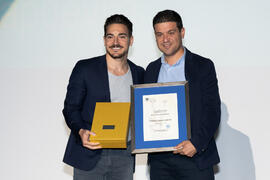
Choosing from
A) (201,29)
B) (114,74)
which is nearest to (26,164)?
(114,74)

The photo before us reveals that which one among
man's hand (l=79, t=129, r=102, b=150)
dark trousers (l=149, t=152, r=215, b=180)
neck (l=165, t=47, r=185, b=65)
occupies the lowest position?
dark trousers (l=149, t=152, r=215, b=180)

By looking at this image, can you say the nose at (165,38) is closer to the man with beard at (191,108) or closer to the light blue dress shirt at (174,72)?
the man with beard at (191,108)

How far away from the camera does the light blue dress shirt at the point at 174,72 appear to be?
2.21 metres

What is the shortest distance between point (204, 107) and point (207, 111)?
0.03 meters

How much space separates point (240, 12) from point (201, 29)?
35cm

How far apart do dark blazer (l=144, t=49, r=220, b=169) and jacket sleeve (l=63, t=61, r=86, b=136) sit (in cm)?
62

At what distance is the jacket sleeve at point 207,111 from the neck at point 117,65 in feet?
1.58

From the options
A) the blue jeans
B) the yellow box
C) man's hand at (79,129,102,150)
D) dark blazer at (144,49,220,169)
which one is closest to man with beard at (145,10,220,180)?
dark blazer at (144,49,220,169)

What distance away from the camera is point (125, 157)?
2215 millimetres

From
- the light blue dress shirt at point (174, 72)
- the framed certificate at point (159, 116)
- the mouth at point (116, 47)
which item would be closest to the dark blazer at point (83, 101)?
the mouth at point (116, 47)

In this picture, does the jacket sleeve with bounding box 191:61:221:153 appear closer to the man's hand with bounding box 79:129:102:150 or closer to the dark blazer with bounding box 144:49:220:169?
the dark blazer with bounding box 144:49:220:169

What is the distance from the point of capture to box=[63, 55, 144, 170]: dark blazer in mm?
2154

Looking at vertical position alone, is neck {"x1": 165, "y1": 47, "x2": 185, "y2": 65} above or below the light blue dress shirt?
above

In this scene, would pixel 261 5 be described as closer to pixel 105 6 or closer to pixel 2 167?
pixel 105 6
